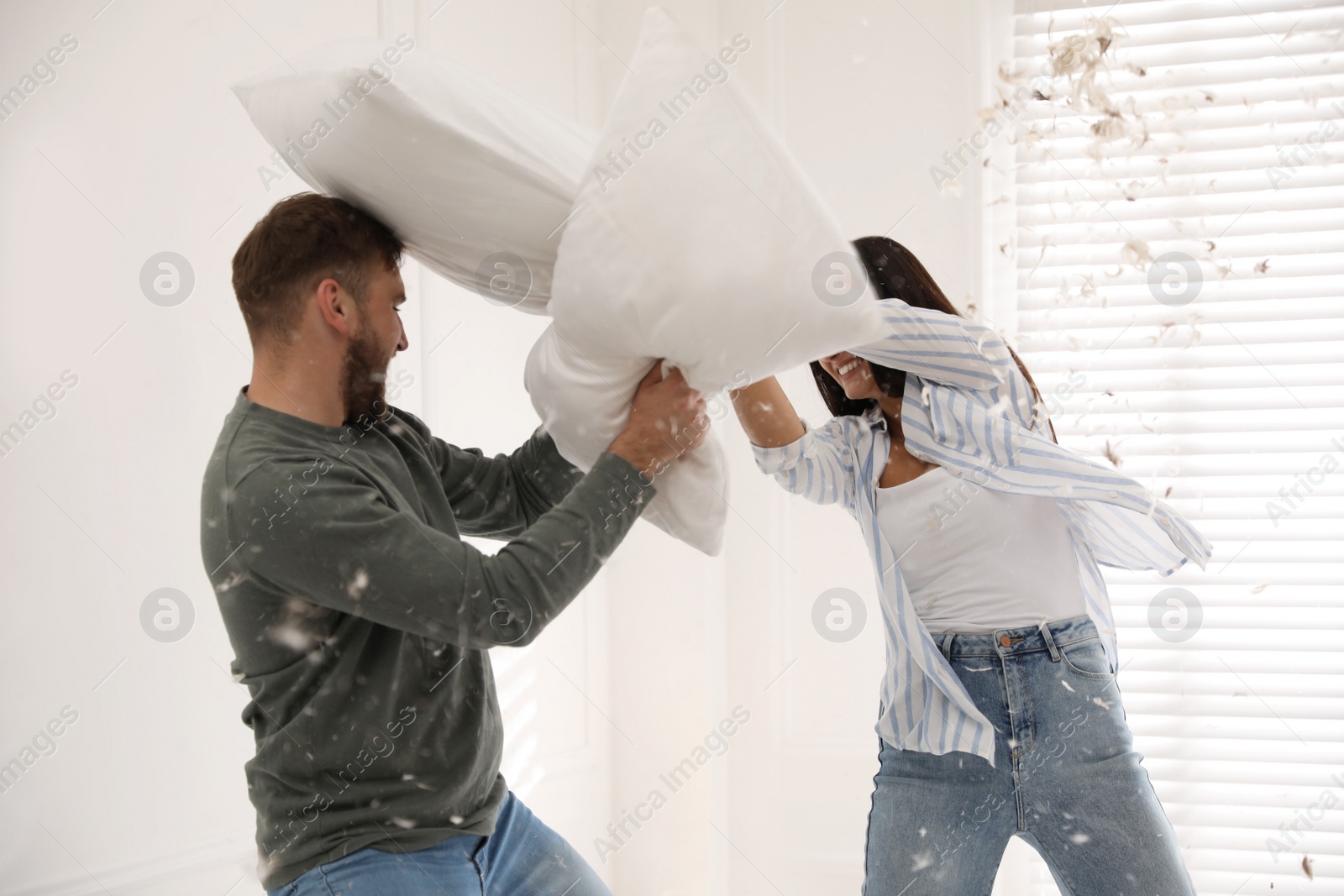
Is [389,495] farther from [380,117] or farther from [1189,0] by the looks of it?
[1189,0]

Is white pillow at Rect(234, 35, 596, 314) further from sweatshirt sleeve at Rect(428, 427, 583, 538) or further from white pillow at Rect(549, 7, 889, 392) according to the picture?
sweatshirt sleeve at Rect(428, 427, 583, 538)

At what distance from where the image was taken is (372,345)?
1.00 metres

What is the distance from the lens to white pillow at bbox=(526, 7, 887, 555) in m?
0.90

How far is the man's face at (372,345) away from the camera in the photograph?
994 millimetres

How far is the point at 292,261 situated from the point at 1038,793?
1.13 metres

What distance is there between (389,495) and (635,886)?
1.82 metres

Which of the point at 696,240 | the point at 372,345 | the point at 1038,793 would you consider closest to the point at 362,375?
the point at 372,345

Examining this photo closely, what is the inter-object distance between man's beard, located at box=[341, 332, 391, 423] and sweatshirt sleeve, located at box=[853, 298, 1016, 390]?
0.62 metres

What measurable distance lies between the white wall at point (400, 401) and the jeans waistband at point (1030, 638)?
868 mm

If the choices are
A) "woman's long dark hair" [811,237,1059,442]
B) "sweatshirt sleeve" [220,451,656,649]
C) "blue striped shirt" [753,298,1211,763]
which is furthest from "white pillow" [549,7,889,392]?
"woman's long dark hair" [811,237,1059,442]

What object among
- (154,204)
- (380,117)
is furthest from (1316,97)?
(154,204)

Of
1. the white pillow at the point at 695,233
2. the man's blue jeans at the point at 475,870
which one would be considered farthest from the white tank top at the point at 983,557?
the man's blue jeans at the point at 475,870

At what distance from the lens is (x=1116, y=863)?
1.22 m

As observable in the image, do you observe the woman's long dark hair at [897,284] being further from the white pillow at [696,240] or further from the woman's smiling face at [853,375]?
the white pillow at [696,240]
